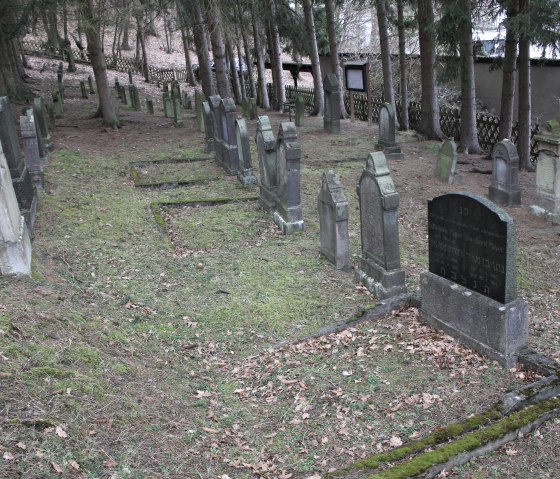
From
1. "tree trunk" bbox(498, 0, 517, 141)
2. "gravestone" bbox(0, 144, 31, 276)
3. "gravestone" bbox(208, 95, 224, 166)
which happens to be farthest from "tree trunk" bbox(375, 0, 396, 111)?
"gravestone" bbox(0, 144, 31, 276)

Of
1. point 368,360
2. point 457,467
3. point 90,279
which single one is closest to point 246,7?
point 90,279

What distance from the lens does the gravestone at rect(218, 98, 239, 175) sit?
12.8 metres

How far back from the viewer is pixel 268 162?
34.3 ft

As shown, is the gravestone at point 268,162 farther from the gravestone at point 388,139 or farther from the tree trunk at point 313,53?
the tree trunk at point 313,53

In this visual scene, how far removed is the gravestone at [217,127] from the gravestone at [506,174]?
6.05 meters

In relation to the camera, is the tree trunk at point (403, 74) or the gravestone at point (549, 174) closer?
the gravestone at point (549, 174)

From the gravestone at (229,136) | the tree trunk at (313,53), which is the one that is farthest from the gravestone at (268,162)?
the tree trunk at (313,53)

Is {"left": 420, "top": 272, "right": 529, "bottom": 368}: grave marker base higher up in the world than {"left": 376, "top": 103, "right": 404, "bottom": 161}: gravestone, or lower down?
lower down

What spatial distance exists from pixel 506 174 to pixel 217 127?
663 centimetres

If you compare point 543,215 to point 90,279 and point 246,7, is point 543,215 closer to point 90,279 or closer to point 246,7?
point 90,279

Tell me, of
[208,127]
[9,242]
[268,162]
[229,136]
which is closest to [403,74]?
[208,127]

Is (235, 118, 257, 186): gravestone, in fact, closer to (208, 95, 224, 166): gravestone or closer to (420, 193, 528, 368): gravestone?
(208, 95, 224, 166): gravestone

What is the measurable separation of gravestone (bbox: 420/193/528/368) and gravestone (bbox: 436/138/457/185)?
7174 millimetres

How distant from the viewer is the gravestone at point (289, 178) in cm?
947
